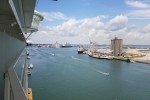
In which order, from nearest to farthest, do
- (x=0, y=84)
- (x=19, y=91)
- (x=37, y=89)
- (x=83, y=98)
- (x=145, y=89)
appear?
(x=19, y=91) < (x=0, y=84) < (x=83, y=98) < (x=37, y=89) < (x=145, y=89)

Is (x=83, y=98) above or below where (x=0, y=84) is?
below

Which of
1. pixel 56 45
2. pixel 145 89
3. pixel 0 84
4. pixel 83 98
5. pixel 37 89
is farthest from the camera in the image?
pixel 56 45

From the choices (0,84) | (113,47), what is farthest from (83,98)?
(113,47)

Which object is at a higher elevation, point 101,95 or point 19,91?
point 19,91

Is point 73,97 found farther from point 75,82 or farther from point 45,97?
point 75,82

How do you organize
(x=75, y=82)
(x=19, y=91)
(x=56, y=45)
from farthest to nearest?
(x=56, y=45)
(x=75, y=82)
(x=19, y=91)

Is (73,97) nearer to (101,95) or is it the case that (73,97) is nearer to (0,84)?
(101,95)

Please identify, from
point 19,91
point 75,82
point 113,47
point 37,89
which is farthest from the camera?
point 113,47

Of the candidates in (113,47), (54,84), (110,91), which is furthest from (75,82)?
(113,47)

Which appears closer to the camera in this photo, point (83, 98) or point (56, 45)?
point (83, 98)
